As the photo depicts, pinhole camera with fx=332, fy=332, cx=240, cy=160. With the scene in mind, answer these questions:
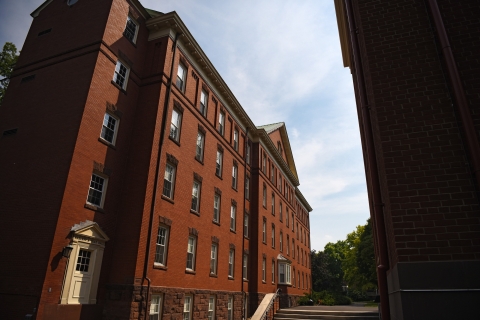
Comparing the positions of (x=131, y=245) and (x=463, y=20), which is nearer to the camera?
(x=463, y=20)

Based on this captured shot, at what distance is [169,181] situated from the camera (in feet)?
60.0

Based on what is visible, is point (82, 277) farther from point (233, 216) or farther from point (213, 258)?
point (233, 216)

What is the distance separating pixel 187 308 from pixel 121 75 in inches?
516

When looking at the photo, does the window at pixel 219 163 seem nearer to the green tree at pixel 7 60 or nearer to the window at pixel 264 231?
the window at pixel 264 231

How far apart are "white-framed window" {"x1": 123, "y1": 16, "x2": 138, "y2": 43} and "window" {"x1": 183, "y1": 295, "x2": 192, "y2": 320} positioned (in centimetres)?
1493

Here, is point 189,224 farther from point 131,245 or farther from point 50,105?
point 50,105

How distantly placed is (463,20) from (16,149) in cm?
1726

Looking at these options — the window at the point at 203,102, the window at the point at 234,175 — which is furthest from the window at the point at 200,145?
the window at the point at 234,175

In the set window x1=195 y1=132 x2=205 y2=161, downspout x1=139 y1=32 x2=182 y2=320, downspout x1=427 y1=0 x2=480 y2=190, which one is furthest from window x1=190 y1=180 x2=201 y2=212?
downspout x1=427 y1=0 x2=480 y2=190

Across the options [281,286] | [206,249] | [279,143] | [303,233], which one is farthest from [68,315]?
[303,233]

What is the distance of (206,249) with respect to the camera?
2073 centimetres

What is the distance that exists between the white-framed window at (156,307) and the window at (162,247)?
156 centimetres

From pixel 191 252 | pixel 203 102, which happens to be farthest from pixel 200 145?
pixel 191 252

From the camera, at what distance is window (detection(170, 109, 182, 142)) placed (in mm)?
19266
